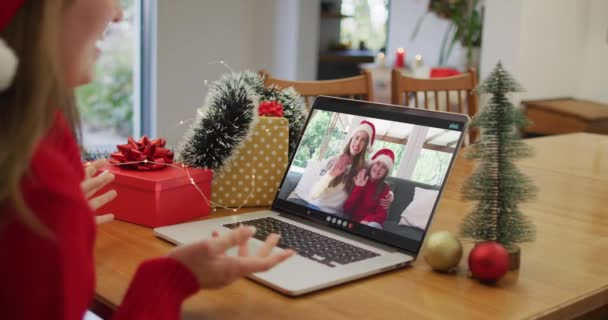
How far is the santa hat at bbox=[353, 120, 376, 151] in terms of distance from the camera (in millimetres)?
1127

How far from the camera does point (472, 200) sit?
0.99m

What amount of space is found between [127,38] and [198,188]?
320 centimetres

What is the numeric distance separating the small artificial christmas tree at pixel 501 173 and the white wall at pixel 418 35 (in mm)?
3088

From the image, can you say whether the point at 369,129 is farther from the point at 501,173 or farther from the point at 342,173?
the point at 501,173

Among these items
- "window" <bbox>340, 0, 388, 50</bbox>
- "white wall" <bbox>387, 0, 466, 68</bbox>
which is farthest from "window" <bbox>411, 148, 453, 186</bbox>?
"window" <bbox>340, 0, 388, 50</bbox>

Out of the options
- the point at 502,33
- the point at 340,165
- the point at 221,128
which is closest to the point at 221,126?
the point at 221,128

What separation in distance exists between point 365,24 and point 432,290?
4.34 meters

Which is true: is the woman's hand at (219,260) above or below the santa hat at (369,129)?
below

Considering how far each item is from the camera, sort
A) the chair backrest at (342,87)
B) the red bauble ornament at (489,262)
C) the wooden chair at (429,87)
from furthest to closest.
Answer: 1. the wooden chair at (429,87)
2. the chair backrest at (342,87)
3. the red bauble ornament at (489,262)

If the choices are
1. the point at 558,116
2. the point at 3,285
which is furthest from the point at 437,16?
the point at 3,285

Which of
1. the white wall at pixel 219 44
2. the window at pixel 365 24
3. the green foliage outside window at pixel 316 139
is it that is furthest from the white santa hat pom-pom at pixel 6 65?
the window at pixel 365 24

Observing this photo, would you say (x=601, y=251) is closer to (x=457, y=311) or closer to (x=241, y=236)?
(x=457, y=311)

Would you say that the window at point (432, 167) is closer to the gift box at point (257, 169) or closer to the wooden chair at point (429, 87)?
the gift box at point (257, 169)

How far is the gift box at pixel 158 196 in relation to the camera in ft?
3.69
